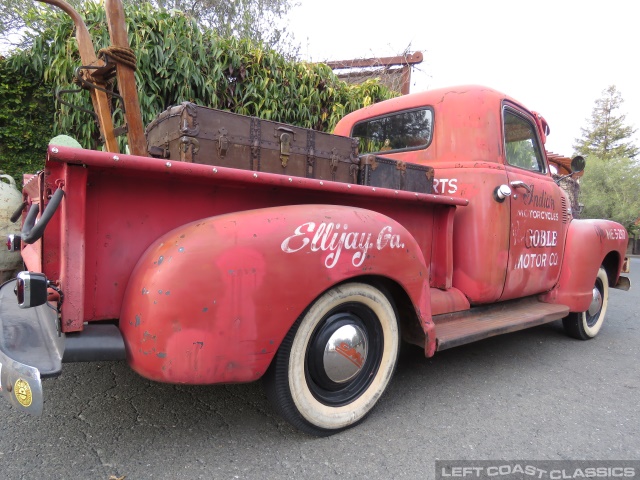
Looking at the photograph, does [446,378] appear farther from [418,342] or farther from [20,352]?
[20,352]

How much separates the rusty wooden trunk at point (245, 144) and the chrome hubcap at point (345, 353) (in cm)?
95

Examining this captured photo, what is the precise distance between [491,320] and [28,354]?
2704mm

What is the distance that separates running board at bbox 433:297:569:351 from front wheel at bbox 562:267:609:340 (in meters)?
0.53

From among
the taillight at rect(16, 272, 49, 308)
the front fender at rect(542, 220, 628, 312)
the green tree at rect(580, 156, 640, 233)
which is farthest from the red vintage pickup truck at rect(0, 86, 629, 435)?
the green tree at rect(580, 156, 640, 233)

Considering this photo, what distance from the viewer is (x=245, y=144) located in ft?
7.02

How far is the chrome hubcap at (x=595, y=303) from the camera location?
13.0 feet

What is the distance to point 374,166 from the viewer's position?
265cm

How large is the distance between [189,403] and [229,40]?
4.88 m

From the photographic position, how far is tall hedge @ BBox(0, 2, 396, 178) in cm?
466

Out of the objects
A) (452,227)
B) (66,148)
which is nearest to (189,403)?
(66,148)

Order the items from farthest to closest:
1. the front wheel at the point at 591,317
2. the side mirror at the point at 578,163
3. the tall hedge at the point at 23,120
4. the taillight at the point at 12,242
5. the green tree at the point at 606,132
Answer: the green tree at the point at 606,132
the tall hedge at the point at 23,120
the front wheel at the point at 591,317
the side mirror at the point at 578,163
the taillight at the point at 12,242

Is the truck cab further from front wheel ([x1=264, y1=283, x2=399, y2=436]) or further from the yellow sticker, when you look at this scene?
the yellow sticker

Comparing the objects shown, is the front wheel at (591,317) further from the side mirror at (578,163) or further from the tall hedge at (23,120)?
the tall hedge at (23,120)

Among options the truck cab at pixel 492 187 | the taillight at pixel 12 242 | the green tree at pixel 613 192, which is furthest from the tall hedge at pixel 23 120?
the green tree at pixel 613 192
